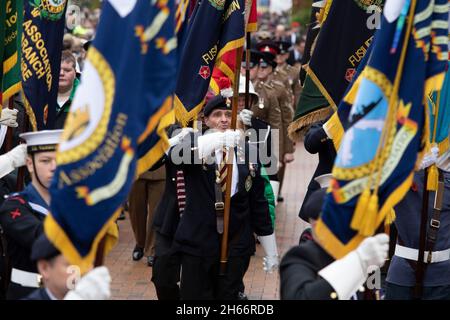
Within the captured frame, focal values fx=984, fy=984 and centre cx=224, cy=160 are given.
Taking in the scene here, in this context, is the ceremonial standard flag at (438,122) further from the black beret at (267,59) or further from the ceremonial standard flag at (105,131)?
the black beret at (267,59)

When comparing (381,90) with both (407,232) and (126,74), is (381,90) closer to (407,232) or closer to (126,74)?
(126,74)

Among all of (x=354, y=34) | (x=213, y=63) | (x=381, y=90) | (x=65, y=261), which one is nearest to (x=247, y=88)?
(x=213, y=63)

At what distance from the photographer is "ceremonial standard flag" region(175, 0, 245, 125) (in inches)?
299

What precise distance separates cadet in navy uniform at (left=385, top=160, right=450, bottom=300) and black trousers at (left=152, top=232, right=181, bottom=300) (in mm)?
1616

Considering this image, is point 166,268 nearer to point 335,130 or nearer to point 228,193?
point 228,193

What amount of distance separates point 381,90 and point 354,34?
294cm

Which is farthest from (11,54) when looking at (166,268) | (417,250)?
(417,250)

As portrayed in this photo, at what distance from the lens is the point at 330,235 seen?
466 cm

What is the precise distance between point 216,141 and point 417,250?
1.62m

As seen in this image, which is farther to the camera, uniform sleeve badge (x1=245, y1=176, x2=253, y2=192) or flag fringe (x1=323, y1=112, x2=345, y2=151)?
uniform sleeve badge (x1=245, y1=176, x2=253, y2=192)

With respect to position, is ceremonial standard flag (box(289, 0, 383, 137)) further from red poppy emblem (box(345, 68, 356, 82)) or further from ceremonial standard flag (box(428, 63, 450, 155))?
ceremonial standard flag (box(428, 63, 450, 155))

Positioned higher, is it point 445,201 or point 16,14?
point 16,14

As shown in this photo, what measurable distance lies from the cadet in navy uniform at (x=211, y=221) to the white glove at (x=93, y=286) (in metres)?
2.93

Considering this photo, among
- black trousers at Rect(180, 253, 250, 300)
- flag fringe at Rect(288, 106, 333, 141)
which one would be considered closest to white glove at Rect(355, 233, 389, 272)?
black trousers at Rect(180, 253, 250, 300)
